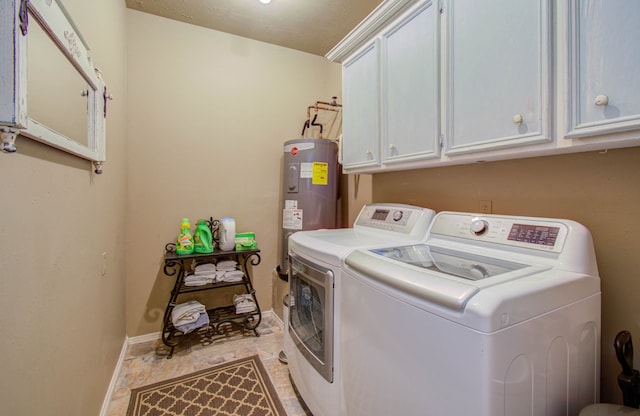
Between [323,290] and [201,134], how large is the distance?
1963 mm

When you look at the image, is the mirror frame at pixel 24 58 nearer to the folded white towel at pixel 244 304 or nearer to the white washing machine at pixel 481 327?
the white washing machine at pixel 481 327

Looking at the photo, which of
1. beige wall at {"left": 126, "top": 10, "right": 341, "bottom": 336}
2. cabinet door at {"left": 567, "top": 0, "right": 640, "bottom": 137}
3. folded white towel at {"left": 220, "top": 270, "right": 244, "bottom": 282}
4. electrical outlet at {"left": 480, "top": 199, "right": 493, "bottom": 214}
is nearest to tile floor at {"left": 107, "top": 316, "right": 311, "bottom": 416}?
beige wall at {"left": 126, "top": 10, "right": 341, "bottom": 336}

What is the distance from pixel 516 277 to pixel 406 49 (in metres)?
1.26

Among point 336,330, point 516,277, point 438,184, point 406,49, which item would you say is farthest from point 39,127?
point 438,184

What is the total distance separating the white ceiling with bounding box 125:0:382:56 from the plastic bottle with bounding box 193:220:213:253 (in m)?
1.76

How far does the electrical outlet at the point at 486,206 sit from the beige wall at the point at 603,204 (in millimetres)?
23

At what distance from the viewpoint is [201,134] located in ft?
8.43

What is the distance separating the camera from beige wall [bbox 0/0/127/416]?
0.73 m

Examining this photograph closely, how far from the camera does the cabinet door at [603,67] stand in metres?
0.77

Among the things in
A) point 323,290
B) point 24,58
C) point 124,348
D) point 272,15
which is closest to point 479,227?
point 323,290

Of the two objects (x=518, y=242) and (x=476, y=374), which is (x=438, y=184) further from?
(x=476, y=374)

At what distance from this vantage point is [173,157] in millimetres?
2473

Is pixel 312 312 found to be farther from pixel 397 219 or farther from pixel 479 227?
pixel 479 227

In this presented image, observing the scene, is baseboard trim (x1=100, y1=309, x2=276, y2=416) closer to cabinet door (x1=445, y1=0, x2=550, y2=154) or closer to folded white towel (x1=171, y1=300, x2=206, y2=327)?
folded white towel (x1=171, y1=300, x2=206, y2=327)
